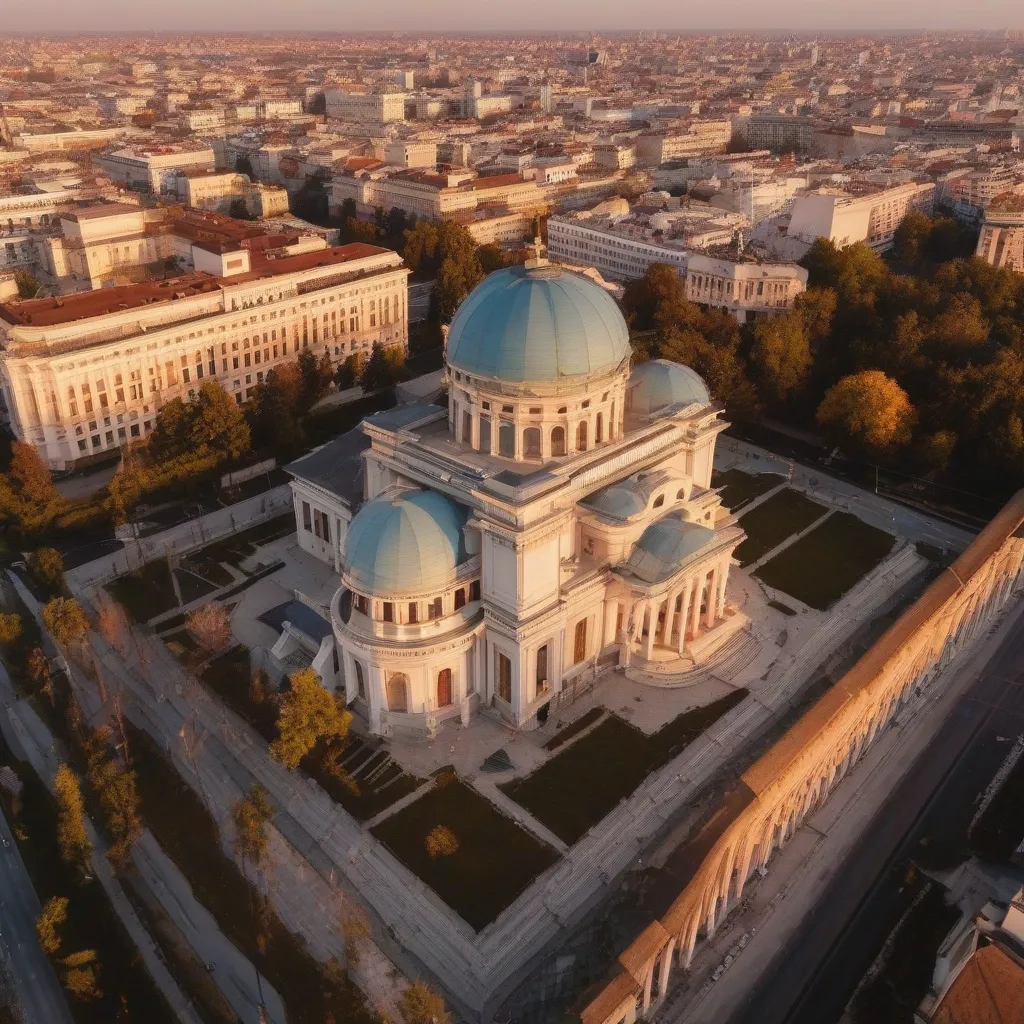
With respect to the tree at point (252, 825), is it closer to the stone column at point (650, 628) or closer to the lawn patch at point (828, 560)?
the stone column at point (650, 628)

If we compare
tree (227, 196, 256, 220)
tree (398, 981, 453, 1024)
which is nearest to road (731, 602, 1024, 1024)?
tree (398, 981, 453, 1024)

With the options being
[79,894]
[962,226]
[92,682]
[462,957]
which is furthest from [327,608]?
[962,226]

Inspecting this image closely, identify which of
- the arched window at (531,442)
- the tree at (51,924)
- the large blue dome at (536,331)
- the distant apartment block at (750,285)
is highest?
the large blue dome at (536,331)

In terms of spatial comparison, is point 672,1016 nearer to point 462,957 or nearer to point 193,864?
point 462,957

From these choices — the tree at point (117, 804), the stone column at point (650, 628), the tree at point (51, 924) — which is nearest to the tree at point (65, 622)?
the tree at point (117, 804)

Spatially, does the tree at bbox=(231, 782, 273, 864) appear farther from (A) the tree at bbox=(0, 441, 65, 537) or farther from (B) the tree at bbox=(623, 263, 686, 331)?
(B) the tree at bbox=(623, 263, 686, 331)

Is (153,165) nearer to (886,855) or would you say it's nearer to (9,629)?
(9,629)
